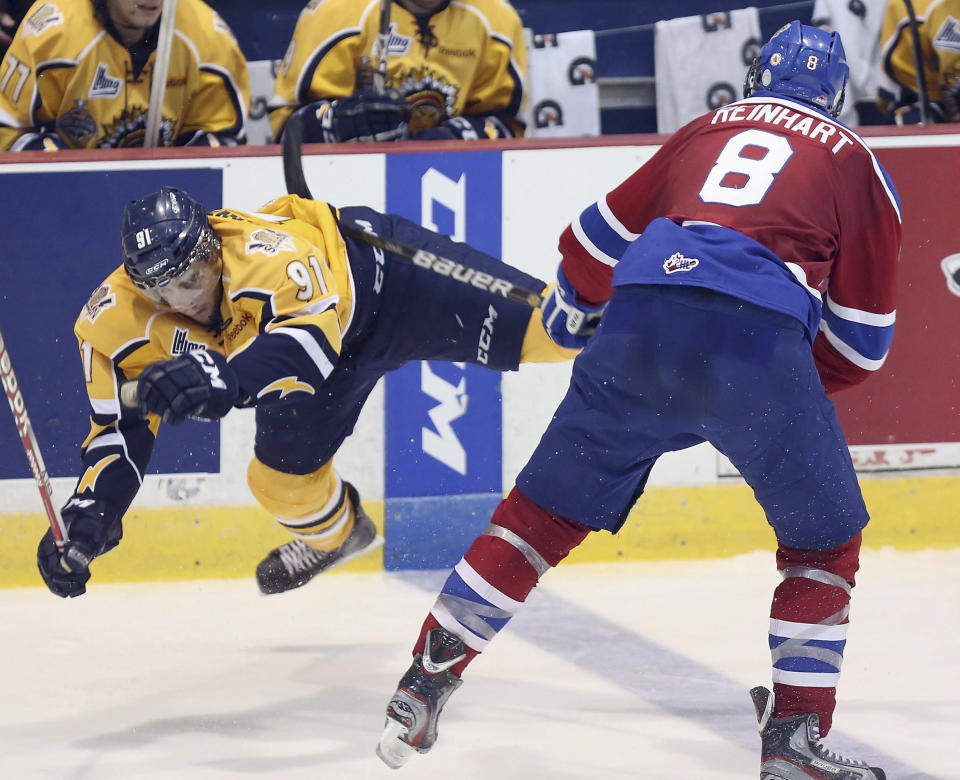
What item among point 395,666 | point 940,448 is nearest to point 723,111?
point 395,666

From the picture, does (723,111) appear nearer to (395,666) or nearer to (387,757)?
(387,757)

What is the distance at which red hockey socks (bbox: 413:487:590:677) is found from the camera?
7.07 ft

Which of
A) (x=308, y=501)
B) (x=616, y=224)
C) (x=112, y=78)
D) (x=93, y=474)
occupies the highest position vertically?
(x=616, y=224)

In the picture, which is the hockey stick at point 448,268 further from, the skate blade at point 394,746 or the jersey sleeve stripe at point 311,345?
the skate blade at point 394,746

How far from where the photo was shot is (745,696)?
2.71m

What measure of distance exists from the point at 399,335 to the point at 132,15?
1.42 metres

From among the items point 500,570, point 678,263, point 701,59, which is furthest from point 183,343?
point 701,59

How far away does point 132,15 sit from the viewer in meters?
3.76

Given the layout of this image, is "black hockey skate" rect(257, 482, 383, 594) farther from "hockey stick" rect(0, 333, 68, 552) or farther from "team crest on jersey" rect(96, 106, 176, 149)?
"team crest on jersey" rect(96, 106, 176, 149)

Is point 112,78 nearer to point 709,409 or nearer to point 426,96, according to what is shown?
point 426,96

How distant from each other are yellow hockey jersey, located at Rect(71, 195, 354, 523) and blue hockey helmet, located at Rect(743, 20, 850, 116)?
839 millimetres

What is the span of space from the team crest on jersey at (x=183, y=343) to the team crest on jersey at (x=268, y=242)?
0.22 meters

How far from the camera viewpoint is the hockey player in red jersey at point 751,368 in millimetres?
1967

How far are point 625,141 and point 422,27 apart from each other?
704 mm
